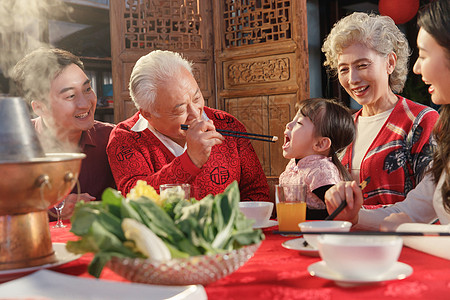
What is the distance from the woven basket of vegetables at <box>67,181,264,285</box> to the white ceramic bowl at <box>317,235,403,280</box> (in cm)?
14

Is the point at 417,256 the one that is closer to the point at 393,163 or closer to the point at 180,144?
the point at 393,163

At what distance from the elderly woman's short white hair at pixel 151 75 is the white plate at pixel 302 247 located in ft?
4.08

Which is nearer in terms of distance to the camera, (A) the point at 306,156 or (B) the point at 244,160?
(A) the point at 306,156

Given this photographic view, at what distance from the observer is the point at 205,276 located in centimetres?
84

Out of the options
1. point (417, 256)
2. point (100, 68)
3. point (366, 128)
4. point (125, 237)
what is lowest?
point (417, 256)

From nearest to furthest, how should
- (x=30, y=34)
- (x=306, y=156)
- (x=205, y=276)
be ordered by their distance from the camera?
(x=205, y=276)
(x=306, y=156)
(x=30, y=34)

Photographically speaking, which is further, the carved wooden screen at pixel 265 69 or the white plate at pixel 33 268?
the carved wooden screen at pixel 265 69

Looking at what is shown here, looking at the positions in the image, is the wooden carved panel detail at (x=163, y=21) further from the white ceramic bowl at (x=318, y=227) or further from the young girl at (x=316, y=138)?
the white ceramic bowl at (x=318, y=227)

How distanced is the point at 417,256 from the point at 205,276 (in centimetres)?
53

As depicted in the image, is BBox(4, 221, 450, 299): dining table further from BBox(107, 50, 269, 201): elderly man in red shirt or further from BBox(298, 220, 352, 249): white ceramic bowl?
BBox(107, 50, 269, 201): elderly man in red shirt

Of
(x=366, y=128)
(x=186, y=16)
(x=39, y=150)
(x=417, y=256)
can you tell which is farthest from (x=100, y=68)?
(x=417, y=256)

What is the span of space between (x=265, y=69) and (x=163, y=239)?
3.33 meters

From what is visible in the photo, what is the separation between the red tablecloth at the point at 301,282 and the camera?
0.82 m

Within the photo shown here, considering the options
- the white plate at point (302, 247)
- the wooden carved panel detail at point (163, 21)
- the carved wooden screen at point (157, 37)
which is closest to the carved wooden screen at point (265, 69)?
the carved wooden screen at point (157, 37)
